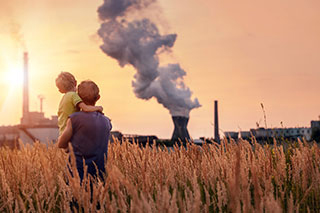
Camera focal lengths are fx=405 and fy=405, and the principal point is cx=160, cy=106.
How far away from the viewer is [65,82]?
5082 millimetres

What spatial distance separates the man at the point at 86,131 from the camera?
432 centimetres

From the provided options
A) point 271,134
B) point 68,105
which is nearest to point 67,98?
point 68,105

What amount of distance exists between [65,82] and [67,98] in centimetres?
26

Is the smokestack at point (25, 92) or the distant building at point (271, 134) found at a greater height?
the smokestack at point (25, 92)

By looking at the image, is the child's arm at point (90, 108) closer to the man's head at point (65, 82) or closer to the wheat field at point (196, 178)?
the wheat field at point (196, 178)

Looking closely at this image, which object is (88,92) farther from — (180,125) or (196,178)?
(180,125)

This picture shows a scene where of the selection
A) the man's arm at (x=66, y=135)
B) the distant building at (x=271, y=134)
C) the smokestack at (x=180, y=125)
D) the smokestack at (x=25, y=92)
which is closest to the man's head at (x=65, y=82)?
the man's arm at (x=66, y=135)

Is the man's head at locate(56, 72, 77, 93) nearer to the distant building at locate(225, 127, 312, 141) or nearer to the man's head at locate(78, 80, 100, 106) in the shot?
the man's head at locate(78, 80, 100, 106)

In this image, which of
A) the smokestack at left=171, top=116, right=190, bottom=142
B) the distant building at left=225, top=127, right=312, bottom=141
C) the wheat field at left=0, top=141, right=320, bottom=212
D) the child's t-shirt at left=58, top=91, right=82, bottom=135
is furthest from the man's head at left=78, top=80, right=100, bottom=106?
the smokestack at left=171, top=116, right=190, bottom=142

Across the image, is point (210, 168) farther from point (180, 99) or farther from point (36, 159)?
point (180, 99)

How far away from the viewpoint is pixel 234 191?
2309 millimetres

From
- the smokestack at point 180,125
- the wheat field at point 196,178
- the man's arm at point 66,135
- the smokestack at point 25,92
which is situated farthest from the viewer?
the smokestack at point 25,92

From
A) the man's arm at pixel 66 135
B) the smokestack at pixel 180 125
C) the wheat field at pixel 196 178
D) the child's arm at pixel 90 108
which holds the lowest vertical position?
the wheat field at pixel 196 178

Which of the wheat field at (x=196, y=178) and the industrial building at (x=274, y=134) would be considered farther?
the industrial building at (x=274, y=134)
